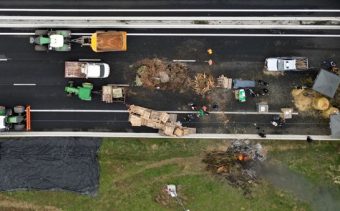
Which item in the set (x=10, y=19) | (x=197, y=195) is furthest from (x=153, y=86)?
(x=10, y=19)

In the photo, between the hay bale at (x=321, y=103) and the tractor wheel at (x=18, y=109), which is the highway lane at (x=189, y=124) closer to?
the tractor wheel at (x=18, y=109)

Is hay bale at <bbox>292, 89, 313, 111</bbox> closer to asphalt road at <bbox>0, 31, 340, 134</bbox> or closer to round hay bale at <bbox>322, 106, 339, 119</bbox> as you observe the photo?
asphalt road at <bbox>0, 31, 340, 134</bbox>

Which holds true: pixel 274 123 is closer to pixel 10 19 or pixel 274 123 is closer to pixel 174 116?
pixel 174 116

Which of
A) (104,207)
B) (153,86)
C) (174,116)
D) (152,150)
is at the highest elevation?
(153,86)

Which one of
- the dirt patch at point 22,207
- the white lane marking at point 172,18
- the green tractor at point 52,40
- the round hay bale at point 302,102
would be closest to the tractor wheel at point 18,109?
the green tractor at point 52,40

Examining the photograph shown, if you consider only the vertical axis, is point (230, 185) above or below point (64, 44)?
below

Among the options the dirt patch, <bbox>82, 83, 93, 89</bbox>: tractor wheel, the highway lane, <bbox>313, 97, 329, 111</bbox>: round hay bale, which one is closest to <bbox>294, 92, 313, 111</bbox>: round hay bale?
<bbox>313, 97, 329, 111</bbox>: round hay bale
